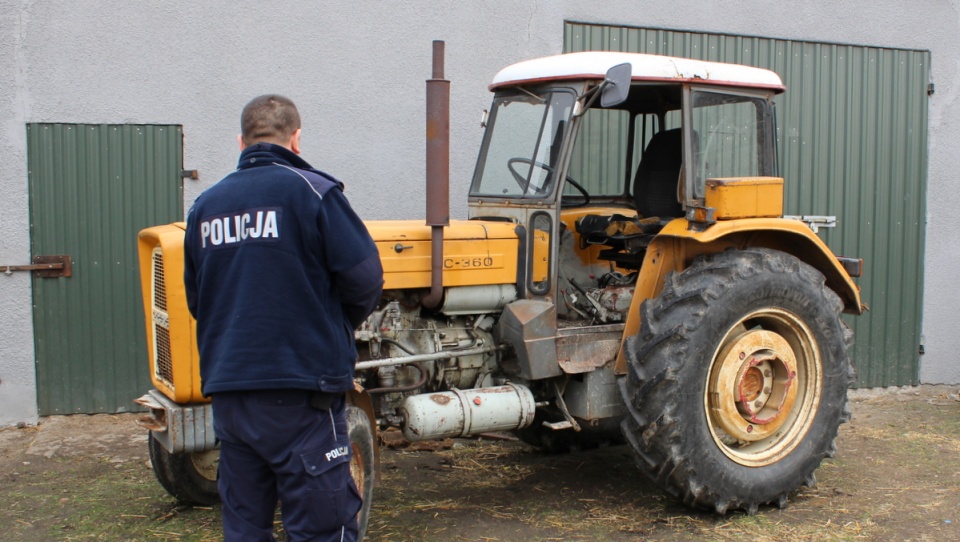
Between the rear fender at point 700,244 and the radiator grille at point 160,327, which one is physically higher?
the rear fender at point 700,244

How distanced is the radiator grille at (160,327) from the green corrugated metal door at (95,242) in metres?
2.37

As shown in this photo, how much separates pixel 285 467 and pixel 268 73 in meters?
4.42

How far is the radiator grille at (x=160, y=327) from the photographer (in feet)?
14.9

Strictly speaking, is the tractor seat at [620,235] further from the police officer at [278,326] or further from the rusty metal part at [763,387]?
the police officer at [278,326]

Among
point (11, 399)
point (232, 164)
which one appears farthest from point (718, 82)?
point (11, 399)

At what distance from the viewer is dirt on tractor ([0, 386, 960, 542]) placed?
4844 millimetres

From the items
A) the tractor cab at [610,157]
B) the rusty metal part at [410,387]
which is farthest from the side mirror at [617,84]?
the rusty metal part at [410,387]

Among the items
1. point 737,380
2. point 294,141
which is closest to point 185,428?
point 294,141

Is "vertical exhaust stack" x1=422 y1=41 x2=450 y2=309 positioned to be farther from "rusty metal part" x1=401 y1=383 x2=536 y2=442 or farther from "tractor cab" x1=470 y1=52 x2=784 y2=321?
"rusty metal part" x1=401 y1=383 x2=536 y2=442

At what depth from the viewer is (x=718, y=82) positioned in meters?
5.23

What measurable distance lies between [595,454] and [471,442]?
2.86 feet

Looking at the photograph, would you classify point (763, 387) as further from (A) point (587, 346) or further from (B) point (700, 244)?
(A) point (587, 346)

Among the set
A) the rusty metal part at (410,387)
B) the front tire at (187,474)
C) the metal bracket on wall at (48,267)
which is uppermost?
the metal bracket on wall at (48,267)

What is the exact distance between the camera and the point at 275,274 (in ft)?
10.0
